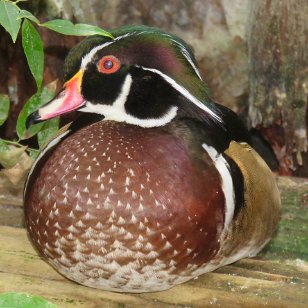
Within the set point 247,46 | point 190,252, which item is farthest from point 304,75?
point 190,252

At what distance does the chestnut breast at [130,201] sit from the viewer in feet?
6.11

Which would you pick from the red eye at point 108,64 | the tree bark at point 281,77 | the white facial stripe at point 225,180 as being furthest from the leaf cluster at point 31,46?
the tree bark at point 281,77

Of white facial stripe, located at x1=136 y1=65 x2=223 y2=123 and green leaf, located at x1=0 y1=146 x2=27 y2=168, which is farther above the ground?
white facial stripe, located at x1=136 y1=65 x2=223 y2=123

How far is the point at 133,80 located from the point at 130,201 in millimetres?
310

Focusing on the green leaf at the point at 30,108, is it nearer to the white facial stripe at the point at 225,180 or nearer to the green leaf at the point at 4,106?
the green leaf at the point at 4,106

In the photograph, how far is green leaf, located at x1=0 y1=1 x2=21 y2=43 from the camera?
5.52 feet

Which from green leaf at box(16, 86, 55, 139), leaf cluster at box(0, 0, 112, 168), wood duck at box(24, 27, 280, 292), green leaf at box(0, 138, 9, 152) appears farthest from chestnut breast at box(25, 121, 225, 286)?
green leaf at box(0, 138, 9, 152)

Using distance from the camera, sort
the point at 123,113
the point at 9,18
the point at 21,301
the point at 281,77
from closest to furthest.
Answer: the point at 21,301, the point at 9,18, the point at 123,113, the point at 281,77

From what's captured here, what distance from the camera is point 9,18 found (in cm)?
170

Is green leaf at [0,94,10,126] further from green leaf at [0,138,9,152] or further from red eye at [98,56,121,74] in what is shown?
red eye at [98,56,121,74]

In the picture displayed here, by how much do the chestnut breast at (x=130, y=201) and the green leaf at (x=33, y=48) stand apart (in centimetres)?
25

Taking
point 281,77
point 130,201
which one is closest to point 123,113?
point 130,201

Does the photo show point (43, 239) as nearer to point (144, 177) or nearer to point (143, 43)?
point (144, 177)

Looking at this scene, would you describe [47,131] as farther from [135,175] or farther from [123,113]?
[135,175]
